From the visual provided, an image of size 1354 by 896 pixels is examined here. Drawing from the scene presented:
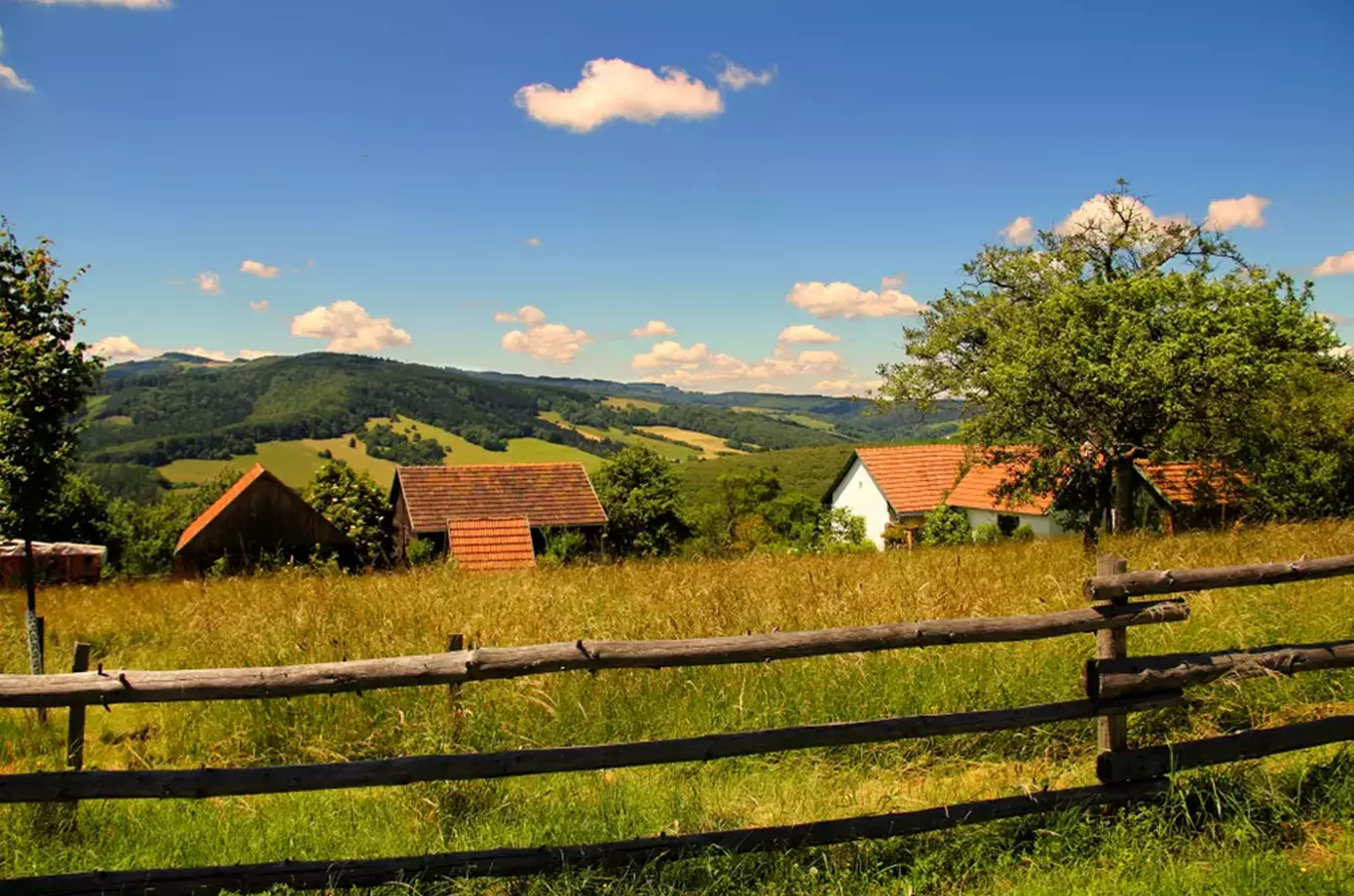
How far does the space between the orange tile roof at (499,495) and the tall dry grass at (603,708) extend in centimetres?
3814

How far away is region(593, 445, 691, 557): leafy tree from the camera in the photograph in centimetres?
5550

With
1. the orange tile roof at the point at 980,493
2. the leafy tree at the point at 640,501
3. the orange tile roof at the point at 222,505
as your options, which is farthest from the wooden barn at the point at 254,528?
the orange tile roof at the point at 980,493

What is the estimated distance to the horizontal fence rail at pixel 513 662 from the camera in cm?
395

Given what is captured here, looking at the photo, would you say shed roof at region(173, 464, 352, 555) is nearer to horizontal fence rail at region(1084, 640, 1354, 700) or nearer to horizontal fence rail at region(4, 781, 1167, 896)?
horizontal fence rail at region(4, 781, 1167, 896)

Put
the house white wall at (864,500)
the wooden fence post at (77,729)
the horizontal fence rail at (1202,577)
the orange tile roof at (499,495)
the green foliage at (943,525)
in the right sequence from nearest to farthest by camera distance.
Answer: the horizontal fence rail at (1202,577) < the wooden fence post at (77,729) < the green foliage at (943,525) < the orange tile roof at (499,495) < the house white wall at (864,500)

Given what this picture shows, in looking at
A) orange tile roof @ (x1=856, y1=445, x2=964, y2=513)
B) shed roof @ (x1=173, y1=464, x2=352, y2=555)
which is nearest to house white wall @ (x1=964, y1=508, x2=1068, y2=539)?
orange tile roof @ (x1=856, y1=445, x2=964, y2=513)

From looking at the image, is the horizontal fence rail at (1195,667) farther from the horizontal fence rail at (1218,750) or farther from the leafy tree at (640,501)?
the leafy tree at (640,501)

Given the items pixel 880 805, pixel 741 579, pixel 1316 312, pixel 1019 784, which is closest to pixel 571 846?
pixel 880 805

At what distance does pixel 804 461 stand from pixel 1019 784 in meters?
125

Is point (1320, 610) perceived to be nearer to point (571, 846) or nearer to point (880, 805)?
point (880, 805)

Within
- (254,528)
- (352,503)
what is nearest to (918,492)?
(352,503)

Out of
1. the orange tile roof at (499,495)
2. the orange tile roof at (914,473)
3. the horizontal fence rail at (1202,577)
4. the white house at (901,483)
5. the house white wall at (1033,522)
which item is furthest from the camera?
the orange tile roof at (914,473)

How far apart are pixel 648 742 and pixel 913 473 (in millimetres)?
50772

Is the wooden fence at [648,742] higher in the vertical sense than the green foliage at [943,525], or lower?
higher
